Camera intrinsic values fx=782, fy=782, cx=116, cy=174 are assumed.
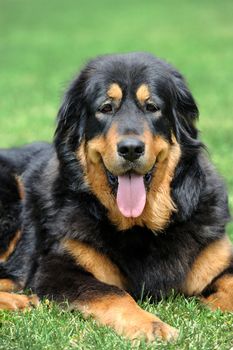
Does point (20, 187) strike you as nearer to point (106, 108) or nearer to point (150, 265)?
point (106, 108)

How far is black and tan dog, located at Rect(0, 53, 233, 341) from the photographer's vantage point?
5371 mm

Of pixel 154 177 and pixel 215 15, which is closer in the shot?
pixel 154 177

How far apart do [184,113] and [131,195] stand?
80 cm

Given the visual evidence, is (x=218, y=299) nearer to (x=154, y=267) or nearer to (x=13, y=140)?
(x=154, y=267)

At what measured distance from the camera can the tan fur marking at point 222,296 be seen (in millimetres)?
5406

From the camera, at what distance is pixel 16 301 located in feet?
18.0

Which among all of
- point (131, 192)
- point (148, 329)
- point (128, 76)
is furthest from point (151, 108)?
point (148, 329)

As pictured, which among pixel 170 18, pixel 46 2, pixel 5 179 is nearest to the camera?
pixel 5 179

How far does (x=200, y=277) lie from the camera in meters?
5.58

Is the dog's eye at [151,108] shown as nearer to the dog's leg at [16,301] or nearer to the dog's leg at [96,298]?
the dog's leg at [96,298]

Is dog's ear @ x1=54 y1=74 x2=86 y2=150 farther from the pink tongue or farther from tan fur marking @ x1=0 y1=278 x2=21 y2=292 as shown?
tan fur marking @ x1=0 y1=278 x2=21 y2=292

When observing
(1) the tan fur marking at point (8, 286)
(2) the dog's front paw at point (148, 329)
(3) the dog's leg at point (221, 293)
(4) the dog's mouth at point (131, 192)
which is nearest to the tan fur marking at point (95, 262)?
(4) the dog's mouth at point (131, 192)

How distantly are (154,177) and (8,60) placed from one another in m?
18.4

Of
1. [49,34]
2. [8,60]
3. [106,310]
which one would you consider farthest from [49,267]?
[49,34]
